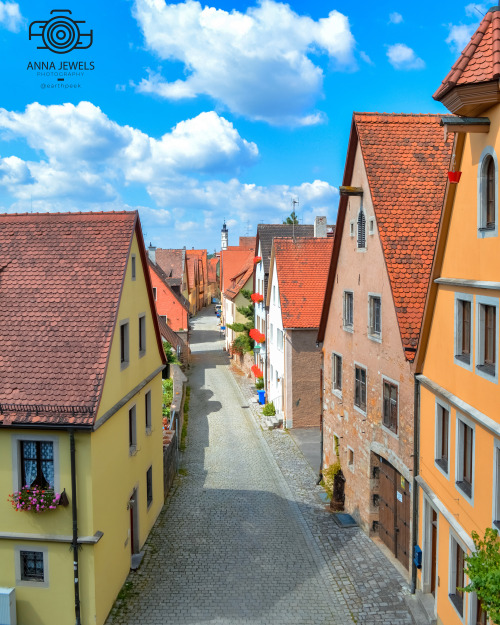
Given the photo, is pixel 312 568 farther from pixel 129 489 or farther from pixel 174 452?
pixel 174 452

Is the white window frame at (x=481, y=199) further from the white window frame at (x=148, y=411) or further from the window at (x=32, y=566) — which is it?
the white window frame at (x=148, y=411)

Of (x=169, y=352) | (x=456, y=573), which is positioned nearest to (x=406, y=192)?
(x=456, y=573)

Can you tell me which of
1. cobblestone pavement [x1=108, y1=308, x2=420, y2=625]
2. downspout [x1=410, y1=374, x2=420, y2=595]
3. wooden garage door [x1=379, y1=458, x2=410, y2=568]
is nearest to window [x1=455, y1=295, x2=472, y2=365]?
downspout [x1=410, y1=374, x2=420, y2=595]

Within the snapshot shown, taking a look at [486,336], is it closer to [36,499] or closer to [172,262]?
[36,499]

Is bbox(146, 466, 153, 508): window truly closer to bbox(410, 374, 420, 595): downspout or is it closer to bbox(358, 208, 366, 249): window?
bbox(410, 374, 420, 595): downspout

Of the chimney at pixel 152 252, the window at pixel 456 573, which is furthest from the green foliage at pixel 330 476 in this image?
the chimney at pixel 152 252

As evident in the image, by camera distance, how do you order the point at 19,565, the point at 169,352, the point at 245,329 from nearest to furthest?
the point at 19,565
the point at 169,352
the point at 245,329

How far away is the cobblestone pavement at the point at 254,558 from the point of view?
13.9 metres

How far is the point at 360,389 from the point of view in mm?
18609

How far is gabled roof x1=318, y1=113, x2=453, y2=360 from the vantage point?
601 inches

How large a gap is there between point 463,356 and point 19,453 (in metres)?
9.47

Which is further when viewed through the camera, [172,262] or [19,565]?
[172,262]

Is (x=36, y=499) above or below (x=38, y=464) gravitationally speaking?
below

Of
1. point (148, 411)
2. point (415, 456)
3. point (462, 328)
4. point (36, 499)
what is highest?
point (462, 328)
